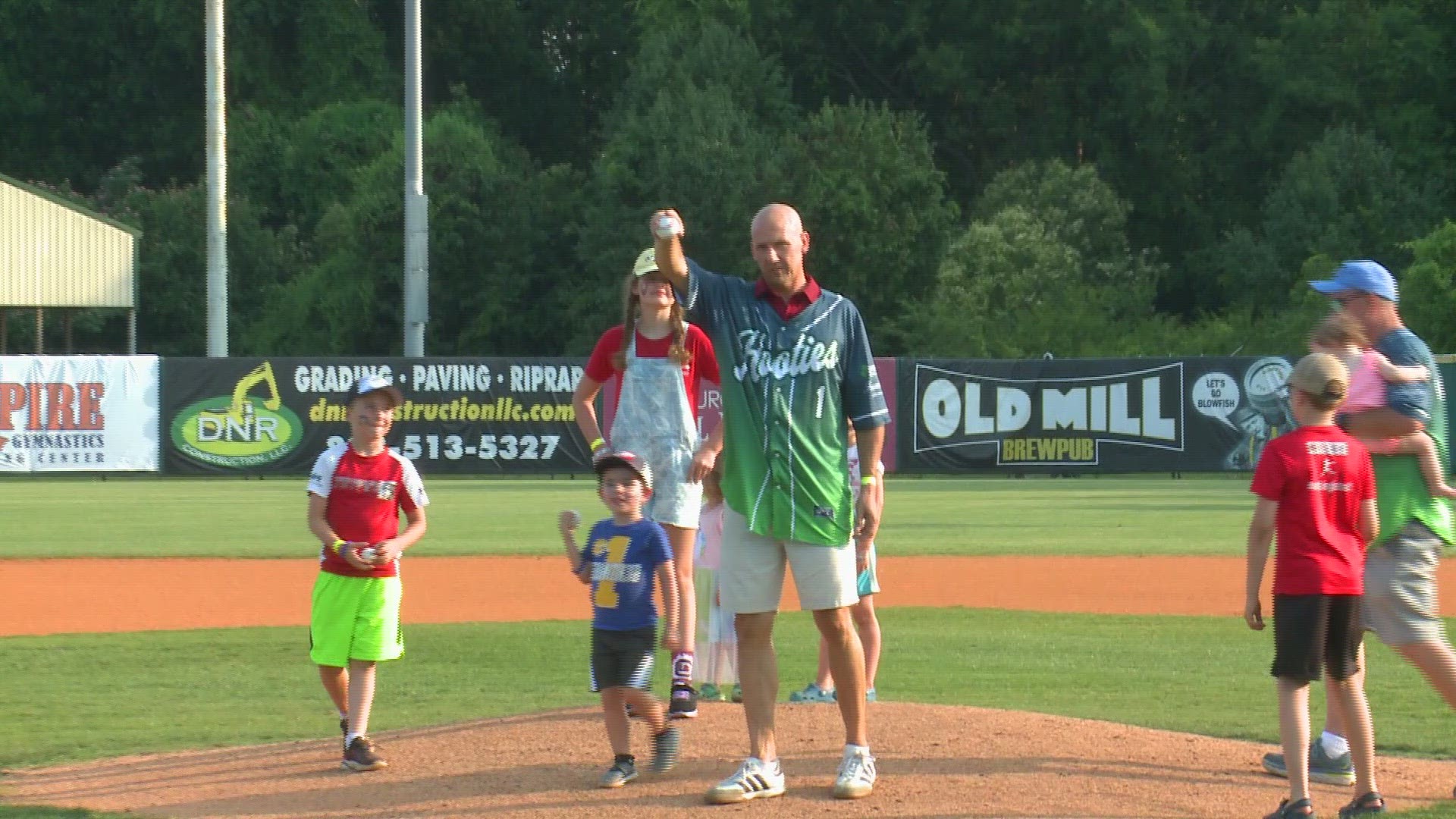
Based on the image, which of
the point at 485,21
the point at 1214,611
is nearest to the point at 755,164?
the point at 485,21

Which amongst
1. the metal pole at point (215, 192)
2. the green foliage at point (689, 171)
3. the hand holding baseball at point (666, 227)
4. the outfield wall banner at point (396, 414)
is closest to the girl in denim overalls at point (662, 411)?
Answer: the hand holding baseball at point (666, 227)

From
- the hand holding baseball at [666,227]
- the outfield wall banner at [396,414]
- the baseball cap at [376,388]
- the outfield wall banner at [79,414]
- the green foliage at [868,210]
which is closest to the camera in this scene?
the hand holding baseball at [666,227]

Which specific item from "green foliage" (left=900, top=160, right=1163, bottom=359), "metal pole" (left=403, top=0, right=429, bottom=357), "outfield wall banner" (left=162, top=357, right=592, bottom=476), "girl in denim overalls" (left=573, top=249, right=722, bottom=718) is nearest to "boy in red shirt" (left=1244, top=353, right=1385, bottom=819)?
"girl in denim overalls" (left=573, top=249, right=722, bottom=718)

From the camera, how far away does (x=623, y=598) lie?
653 centimetres

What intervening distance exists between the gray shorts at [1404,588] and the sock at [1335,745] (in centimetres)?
49

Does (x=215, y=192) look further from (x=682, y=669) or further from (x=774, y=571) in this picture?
(x=774, y=571)

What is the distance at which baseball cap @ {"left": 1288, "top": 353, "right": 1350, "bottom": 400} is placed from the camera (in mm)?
5961

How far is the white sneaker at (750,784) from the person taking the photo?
604 cm

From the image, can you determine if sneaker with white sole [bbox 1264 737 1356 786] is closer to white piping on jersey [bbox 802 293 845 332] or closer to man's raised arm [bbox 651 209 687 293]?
white piping on jersey [bbox 802 293 845 332]

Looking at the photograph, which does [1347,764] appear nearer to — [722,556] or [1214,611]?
[722,556]

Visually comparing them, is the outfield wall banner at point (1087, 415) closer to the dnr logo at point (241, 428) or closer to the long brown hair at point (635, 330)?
the dnr logo at point (241, 428)

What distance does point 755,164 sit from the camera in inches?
1844

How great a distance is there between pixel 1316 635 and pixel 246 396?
24369mm

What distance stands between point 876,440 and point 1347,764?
216 cm
